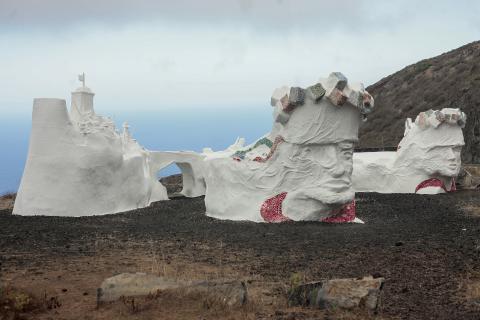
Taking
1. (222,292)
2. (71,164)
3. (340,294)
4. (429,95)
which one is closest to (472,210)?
(71,164)

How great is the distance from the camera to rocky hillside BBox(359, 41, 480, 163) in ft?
122

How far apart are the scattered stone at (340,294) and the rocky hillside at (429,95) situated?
29.6 meters

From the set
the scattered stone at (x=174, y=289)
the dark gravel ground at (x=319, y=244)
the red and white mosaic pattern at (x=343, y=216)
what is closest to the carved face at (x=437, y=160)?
the dark gravel ground at (x=319, y=244)

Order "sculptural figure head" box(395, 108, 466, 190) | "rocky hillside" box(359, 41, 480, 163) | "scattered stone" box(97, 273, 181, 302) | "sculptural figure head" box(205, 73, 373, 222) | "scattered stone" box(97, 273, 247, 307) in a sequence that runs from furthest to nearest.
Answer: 1. "rocky hillside" box(359, 41, 480, 163)
2. "sculptural figure head" box(395, 108, 466, 190)
3. "sculptural figure head" box(205, 73, 373, 222)
4. "scattered stone" box(97, 273, 181, 302)
5. "scattered stone" box(97, 273, 247, 307)

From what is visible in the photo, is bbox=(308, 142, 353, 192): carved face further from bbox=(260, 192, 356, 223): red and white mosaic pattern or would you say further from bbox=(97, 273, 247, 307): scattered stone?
bbox=(97, 273, 247, 307): scattered stone

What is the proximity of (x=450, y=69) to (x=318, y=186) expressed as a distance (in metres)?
33.5

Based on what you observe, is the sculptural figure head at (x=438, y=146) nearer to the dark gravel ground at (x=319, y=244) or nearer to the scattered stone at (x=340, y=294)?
the dark gravel ground at (x=319, y=244)

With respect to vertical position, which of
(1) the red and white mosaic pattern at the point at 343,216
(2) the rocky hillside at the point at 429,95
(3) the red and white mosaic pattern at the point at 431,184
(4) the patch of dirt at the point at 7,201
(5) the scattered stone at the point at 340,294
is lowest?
(5) the scattered stone at the point at 340,294

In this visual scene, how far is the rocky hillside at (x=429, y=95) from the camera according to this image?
3719 centimetres

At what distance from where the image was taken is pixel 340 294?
22.4 feet

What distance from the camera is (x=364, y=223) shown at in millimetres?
13891

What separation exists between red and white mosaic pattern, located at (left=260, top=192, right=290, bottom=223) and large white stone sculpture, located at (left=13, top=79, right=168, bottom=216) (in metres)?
4.09

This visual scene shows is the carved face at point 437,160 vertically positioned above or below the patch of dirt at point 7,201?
above

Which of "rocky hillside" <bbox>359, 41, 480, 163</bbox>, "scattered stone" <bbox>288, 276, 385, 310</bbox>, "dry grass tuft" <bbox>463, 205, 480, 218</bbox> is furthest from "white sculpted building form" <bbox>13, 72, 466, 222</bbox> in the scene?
"rocky hillside" <bbox>359, 41, 480, 163</bbox>
